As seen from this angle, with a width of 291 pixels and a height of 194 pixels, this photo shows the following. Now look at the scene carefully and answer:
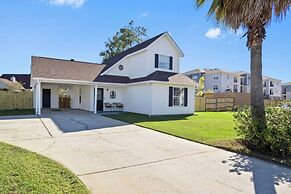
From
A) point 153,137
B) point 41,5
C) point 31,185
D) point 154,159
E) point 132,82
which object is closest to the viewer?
point 31,185

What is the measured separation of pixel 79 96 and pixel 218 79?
129 ft

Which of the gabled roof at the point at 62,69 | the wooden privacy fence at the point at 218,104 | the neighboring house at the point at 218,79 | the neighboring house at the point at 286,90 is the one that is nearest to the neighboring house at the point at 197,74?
the neighboring house at the point at 218,79

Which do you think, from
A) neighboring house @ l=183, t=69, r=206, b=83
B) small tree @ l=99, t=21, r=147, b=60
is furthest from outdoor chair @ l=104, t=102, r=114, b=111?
neighboring house @ l=183, t=69, r=206, b=83

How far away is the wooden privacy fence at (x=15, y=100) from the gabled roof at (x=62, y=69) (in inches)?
156

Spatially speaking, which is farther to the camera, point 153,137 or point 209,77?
point 209,77

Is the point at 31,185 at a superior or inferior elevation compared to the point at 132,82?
inferior

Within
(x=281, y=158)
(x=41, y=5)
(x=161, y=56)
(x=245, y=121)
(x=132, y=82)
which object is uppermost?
(x=41, y=5)

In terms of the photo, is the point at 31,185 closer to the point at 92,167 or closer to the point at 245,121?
the point at 92,167

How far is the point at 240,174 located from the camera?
523 centimetres

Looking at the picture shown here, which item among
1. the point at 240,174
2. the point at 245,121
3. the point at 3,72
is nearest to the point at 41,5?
the point at 245,121

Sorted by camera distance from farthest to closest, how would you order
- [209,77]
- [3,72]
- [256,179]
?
[209,77] < [3,72] < [256,179]

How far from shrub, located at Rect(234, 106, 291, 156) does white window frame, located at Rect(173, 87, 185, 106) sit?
11197 mm

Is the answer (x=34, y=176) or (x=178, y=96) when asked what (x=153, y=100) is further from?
(x=34, y=176)

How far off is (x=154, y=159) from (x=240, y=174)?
2.27 metres
